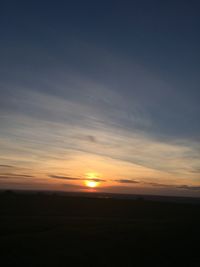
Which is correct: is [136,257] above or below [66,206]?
below

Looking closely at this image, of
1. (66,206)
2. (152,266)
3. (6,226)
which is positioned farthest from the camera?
(66,206)

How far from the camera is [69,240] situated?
20328mm

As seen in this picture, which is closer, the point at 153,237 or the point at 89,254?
the point at 89,254

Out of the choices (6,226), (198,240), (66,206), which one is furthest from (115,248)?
(66,206)

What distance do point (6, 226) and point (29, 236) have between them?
5.81 metres

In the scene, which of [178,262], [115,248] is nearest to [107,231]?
[115,248]

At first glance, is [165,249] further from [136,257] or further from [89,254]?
[89,254]

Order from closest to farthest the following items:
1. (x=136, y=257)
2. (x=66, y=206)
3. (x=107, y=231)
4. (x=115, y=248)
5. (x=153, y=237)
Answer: (x=136, y=257), (x=115, y=248), (x=153, y=237), (x=107, y=231), (x=66, y=206)

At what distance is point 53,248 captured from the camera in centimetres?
1794

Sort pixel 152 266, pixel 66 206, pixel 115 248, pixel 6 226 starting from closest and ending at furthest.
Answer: pixel 152 266 → pixel 115 248 → pixel 6 226 → pixel 66 206

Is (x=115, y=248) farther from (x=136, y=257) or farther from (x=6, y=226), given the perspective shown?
(x=6, y=226)

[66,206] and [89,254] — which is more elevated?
[66,206]

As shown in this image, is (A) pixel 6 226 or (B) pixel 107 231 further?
(A) pixel 6 226

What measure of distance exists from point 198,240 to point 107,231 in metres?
7.28
